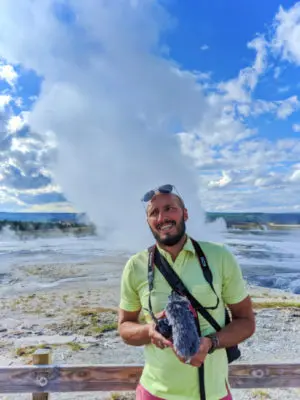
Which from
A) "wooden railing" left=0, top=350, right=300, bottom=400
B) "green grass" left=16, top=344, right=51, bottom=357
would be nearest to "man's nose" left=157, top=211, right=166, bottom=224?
"wooden railing" left=0, top=350, right=300, bottom=400

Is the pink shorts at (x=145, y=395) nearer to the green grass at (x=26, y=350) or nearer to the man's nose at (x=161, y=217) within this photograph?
the man's nose at (x=161, y=217)

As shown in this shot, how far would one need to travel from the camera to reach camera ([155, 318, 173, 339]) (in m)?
2.01

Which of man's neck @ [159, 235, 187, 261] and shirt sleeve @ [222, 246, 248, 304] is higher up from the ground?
man's neck @ [159, 235, 187, 261]

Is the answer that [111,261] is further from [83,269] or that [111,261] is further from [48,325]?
[48,325]

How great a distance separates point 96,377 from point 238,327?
1.42 metres

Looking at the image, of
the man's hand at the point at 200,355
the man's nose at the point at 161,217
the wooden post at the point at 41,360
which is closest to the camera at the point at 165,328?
the man's hand at the point at 200,355

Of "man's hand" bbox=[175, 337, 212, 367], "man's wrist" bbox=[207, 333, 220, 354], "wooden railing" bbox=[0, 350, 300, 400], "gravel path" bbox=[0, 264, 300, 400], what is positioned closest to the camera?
"man's hand" bbox=[175, 337, 212, 367]

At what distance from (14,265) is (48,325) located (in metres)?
13.7

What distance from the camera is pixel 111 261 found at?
2475 cm

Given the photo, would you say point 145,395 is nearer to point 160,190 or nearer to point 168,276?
point 168,276

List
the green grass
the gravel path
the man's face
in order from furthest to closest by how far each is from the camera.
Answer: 1. the green grass
2. the gravel path
3. the man's face

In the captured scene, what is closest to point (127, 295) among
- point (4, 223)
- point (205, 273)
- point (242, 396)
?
point (205, 273)

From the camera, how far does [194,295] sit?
84.1 inches

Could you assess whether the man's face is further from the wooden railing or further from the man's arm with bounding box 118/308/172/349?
the wooden railing
